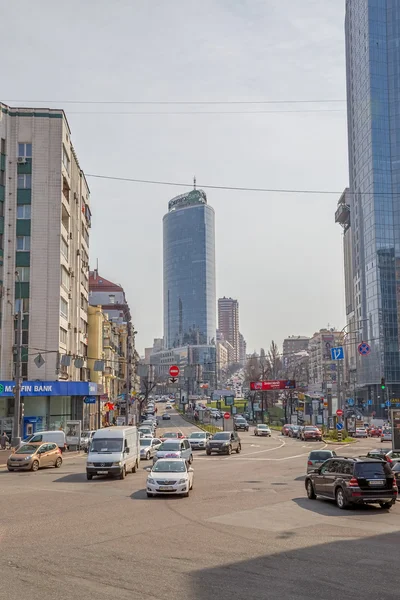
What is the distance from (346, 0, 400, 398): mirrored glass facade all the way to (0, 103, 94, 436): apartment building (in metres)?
89.5

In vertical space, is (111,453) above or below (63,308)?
below

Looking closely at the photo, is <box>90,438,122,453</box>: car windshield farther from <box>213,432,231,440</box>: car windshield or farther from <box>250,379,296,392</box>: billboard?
<box>250,379,296,392</box>: billboard

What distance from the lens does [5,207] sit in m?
61.0

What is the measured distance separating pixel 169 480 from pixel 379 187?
128 metres

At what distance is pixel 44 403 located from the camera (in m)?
62.2

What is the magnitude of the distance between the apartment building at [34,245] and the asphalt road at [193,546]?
3431cm

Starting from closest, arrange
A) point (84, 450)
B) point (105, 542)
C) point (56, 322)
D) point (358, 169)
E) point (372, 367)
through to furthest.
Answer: point (105, 542) < point (84, 450) < point (56, 322) < point (372, 367) < point (358, 169)

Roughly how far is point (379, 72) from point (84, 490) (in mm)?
138794

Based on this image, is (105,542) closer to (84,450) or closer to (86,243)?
(84,450)

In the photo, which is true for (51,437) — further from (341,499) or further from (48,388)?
(341,499)

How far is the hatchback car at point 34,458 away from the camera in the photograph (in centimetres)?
3656

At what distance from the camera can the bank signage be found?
56.7 m

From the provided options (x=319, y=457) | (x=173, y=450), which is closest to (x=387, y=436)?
(x=173, y=450)

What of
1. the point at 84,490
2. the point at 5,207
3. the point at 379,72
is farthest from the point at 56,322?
the point at 379,72
